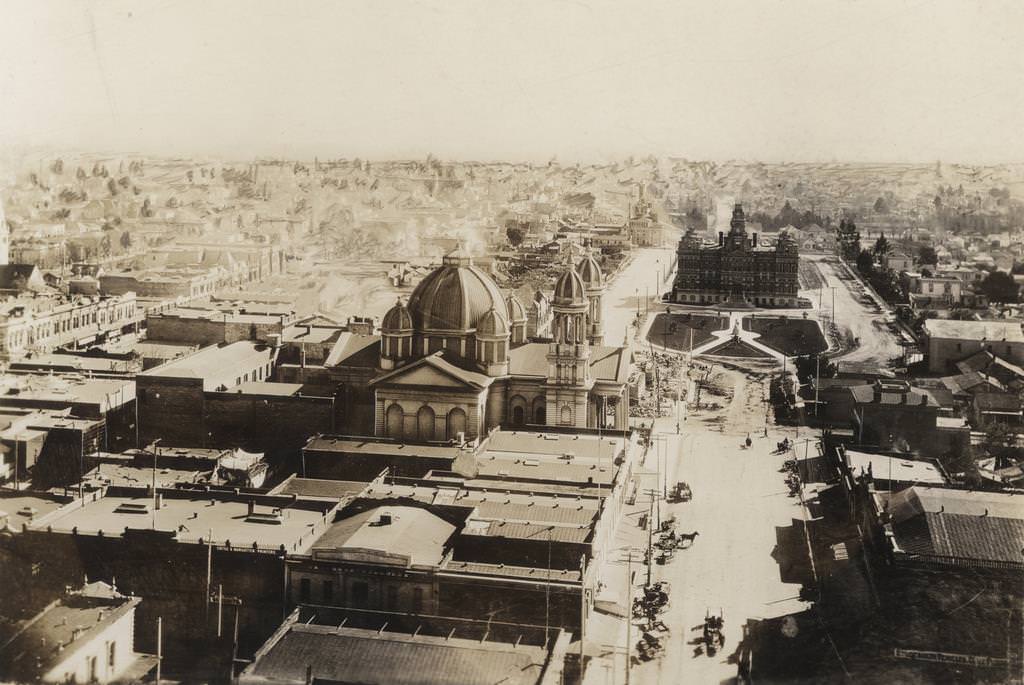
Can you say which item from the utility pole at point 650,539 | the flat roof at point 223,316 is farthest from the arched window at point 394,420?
the flat roof at point 223,316

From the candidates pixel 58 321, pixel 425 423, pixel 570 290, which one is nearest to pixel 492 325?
pixel 570 290

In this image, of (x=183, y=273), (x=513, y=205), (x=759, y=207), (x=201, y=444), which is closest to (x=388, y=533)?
(x=201, y=444)

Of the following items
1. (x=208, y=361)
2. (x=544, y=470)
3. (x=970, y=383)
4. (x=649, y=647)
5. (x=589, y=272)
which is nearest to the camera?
(x=649, y=647)

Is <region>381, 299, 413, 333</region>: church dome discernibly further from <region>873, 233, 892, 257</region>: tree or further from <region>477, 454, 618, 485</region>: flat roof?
<region>873, 233, 892, 257</region>: tree

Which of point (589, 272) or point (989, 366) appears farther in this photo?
point (989, 366)

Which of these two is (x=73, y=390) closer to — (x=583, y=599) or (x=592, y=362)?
(x=592, y=362)

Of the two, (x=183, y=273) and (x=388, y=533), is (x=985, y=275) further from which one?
(x=183, y=273)

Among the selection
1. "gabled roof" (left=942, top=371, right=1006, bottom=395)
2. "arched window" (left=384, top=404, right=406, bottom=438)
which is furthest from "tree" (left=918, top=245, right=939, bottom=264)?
"arched window" (left=384, top=404, right=406, bottom=438)
